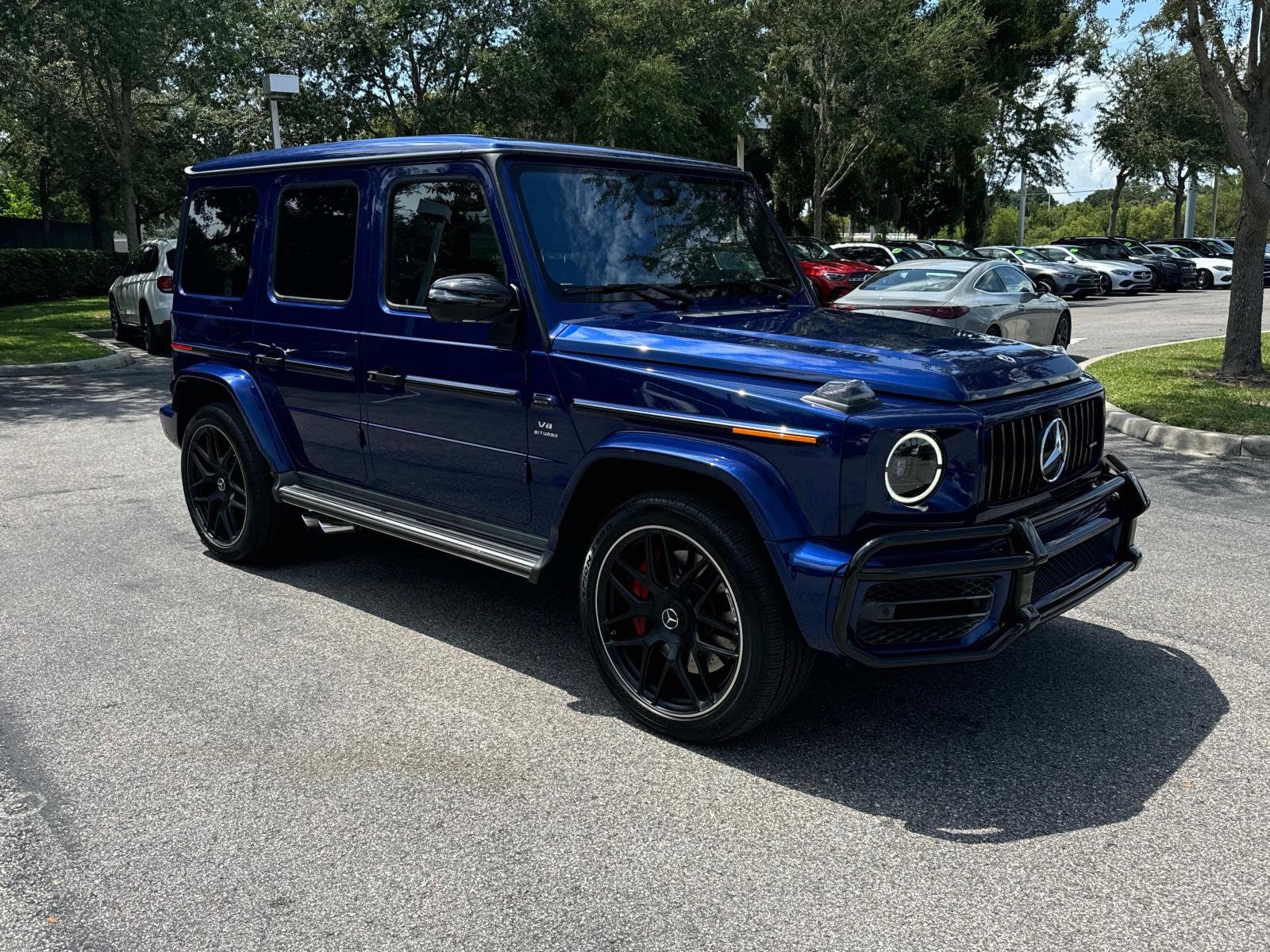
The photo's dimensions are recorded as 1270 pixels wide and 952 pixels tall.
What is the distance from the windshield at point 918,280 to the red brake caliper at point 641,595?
34.2ft

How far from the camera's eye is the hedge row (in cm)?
2778

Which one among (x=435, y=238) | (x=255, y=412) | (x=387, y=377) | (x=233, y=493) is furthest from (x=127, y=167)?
(x=435, y=238)

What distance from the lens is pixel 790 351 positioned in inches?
154

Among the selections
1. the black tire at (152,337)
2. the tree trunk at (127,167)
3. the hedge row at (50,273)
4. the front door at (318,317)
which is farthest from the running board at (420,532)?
the tree trunk at (127,167)

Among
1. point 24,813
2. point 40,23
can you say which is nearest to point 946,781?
point 24,813

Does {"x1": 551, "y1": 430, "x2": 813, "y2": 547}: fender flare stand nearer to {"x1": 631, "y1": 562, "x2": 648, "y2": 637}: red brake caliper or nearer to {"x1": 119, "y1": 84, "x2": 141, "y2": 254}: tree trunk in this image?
{"x1": 631, "y1": 562, "x2": 648, "y2": 637}: red brake caliper

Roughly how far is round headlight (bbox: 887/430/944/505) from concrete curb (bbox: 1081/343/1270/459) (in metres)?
6.33

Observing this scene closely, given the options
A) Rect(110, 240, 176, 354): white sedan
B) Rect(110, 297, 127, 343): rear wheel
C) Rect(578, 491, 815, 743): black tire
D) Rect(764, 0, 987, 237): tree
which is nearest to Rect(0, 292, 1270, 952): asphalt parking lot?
Rect(578, 491, 815, 743): black tire

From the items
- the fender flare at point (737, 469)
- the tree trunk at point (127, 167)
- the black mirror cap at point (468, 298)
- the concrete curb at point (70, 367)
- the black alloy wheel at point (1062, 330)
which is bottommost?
the concrete curb at point (70, 367)

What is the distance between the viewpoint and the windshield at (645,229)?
15.0 ft

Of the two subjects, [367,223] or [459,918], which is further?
[367,223]

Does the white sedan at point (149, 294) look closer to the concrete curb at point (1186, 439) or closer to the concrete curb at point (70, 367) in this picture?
the concrete curb at point (70, 367)

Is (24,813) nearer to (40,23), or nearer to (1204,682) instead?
(1204,682)

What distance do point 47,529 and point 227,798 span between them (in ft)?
13.3
